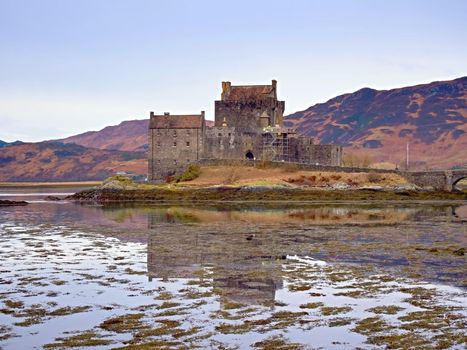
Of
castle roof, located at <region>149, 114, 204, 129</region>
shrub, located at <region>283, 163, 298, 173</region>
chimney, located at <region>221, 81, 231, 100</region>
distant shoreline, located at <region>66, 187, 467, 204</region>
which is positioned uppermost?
chimney, located at <region>221, 81, 231, 100</region>

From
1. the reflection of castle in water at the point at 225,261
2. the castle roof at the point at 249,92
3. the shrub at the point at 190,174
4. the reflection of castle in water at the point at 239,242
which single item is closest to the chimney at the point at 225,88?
the castle roof at the point at 249,92

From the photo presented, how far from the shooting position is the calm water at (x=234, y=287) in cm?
1809

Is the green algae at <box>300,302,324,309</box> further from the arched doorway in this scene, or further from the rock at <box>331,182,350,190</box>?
the arched doorway

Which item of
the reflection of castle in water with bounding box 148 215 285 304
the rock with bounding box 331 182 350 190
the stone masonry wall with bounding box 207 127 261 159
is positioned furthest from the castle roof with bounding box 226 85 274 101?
the reflection of castle in water with bounding box 148 215 285 304

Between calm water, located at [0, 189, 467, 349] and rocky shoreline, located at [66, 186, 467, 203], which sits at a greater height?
rocky shoreline, located at [66, 186, 467, 203]

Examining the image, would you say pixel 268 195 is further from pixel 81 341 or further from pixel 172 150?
pixel 81 341

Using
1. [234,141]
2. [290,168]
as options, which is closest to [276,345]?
[290,168]

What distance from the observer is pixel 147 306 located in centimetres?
2153

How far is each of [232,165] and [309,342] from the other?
7669 centimetres

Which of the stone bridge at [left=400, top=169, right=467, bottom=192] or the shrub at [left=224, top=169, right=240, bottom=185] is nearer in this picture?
the shrub at [left=224, top=169, right=240, bottom=185]

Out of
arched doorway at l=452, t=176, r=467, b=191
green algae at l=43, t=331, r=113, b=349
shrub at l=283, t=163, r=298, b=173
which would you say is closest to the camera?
green algae at l=43, t=331, r=113, b=349

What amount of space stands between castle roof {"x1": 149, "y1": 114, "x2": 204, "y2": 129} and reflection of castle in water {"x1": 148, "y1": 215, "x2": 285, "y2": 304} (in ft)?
179

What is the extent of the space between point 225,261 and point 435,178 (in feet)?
225

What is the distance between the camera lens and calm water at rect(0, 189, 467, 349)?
18094 millimetres
